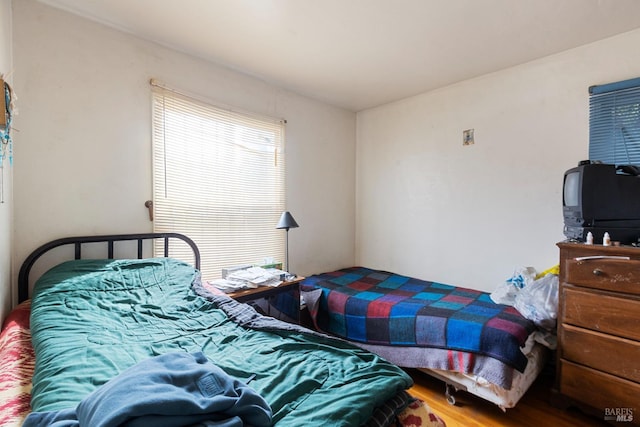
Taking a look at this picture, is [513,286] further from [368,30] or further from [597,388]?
[368,30]

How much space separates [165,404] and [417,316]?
181 centimetres

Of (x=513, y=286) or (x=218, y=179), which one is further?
(x=218, y=179)

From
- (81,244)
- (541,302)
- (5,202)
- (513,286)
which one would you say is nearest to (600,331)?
(541,302)

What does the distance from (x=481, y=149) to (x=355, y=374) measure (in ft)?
7.97

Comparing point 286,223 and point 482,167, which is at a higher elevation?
point 482,167

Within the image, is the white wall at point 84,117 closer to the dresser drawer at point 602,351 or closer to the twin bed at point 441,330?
the twin bed at point 441,330

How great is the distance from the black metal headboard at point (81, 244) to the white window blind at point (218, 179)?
8cm

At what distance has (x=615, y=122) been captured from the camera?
197cm

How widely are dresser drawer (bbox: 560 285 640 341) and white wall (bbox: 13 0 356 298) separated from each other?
2768 millimetres

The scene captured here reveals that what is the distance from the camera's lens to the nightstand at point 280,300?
213 centimetres

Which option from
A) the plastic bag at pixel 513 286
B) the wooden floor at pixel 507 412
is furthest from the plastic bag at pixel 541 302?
the wooden floor at pixel 507 412

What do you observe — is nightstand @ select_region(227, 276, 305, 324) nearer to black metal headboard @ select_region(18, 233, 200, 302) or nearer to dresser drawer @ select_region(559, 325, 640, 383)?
black metal headboard @ select_region(18, 233, 200, 302)

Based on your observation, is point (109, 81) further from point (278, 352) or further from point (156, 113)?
point (278, 352)

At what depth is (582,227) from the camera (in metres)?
1.69
